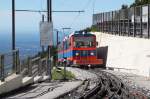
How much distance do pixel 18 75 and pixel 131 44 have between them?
23835mm

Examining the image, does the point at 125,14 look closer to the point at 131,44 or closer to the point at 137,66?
the point at 131,44

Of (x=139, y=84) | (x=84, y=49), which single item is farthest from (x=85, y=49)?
(x=139, y=84)

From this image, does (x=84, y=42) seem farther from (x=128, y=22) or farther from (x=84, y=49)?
(x=128, y=22)

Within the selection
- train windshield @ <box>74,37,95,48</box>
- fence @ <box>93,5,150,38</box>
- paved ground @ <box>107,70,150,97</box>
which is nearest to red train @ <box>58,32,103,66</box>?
train windshield @ <box>74,37,95,48</box>

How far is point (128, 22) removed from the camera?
57031mm

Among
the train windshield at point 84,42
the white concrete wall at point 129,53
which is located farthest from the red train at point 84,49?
the white concrete wall at point 129,53

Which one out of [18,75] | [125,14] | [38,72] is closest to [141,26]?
[125,14]

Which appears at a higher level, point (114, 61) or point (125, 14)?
point (125, 14)

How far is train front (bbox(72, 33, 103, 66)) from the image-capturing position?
58.2 m

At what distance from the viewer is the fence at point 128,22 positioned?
1935 inches

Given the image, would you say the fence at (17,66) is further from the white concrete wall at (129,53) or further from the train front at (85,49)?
the train front at (85,49)

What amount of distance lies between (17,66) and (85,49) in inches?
1193

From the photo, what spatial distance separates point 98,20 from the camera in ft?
269

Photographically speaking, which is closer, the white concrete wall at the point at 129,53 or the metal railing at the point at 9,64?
the metal railing at the point at 9,64
